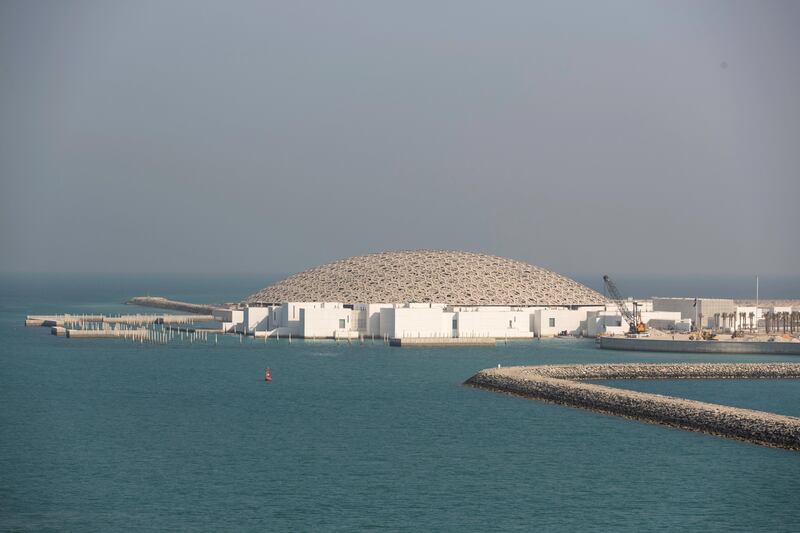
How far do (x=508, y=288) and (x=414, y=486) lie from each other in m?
73.5

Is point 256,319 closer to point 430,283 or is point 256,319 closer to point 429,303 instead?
point 429,303

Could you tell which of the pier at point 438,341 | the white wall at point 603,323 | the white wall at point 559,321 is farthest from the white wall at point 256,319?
the white wall at point 603,323

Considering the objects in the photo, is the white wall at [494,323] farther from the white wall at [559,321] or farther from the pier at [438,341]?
the pier at [438,341]

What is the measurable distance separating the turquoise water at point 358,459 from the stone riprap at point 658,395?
1.11m

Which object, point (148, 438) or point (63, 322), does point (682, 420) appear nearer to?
point (148, 438)

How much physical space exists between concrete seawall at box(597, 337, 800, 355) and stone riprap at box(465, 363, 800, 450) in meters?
10.6

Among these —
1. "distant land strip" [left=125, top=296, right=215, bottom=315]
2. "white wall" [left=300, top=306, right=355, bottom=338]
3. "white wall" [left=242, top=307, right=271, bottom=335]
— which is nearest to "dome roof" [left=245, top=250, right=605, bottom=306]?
"white wall" [left=242, top=307, right=271, bottom=335]

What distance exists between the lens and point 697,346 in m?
92.3

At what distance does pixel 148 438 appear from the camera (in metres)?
49.6

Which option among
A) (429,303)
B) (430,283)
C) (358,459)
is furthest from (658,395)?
(430,283)

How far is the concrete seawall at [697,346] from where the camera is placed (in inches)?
3546

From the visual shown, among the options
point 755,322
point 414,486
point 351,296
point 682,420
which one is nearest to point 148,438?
point 414,486

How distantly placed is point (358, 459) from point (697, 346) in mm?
51368

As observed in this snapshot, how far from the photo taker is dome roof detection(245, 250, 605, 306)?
366 ft
